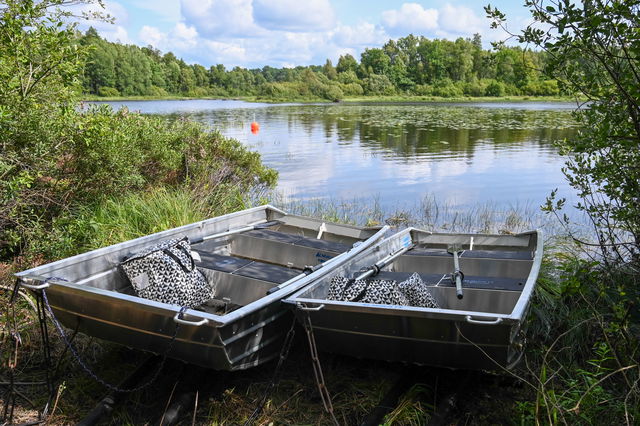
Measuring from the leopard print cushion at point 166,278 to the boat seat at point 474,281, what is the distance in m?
1.49

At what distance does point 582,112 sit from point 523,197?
27.8 feet

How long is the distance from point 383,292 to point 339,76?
90.1 m

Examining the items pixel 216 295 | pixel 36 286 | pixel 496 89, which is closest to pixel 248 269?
pixel 216 295

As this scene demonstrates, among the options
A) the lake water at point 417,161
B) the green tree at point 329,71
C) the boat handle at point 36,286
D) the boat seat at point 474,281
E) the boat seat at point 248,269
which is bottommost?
the lake water at point 417,161

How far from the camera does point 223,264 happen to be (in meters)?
4.72

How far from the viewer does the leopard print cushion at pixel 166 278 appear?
13.6 ft

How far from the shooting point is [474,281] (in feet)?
14.8

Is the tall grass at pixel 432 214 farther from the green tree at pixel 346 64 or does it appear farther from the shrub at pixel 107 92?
the green tree at pixel 346 64

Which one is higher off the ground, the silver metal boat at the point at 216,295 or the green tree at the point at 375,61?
the green tree at the point at 375,61

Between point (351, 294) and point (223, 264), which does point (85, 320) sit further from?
point (351, 294)

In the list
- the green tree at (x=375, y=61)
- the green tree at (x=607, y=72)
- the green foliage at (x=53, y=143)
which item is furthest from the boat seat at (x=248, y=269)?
the green tree at (x=375, y=61)

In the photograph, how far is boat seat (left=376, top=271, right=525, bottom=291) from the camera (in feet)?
14.0

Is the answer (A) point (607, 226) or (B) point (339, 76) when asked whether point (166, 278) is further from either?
(B) point (339, 76)

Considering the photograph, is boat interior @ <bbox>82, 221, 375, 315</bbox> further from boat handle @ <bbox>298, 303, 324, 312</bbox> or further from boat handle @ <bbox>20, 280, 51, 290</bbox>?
boat handle @ <bbox>298, 303, 324, 312</bbox>
